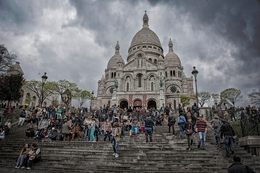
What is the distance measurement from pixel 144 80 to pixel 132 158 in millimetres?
30912

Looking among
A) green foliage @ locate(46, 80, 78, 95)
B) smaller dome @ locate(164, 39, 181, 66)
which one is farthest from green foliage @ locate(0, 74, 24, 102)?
smaller dome @ locate(164, 39, 181, 66)

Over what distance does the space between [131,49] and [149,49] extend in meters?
6.08

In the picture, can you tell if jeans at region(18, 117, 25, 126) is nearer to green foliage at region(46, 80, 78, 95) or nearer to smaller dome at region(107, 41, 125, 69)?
green foliage at region(46, 80, 78, 95)

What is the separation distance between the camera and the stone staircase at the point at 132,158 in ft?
24.0

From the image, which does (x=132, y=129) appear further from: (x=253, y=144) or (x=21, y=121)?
(x=21, y=121)

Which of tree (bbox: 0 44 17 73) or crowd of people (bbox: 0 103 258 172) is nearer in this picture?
crowd of people (bbox: 0 103 258 172)

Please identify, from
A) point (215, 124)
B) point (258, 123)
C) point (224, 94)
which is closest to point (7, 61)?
point (215, 124)

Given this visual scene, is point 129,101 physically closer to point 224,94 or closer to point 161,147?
point 224,94

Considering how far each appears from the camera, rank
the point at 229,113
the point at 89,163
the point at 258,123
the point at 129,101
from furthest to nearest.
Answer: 1. the point at 129,101
2. the point at 229,113
3. the point at 258,123
4. the point at 89,163

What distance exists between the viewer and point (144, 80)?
38.7m

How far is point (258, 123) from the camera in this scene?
9211 millimetres

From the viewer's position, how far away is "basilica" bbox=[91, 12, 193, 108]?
36.6 metres

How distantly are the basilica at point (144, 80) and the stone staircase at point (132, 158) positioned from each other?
25.6 m

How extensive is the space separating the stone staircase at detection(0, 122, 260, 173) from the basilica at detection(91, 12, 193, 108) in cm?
2560
